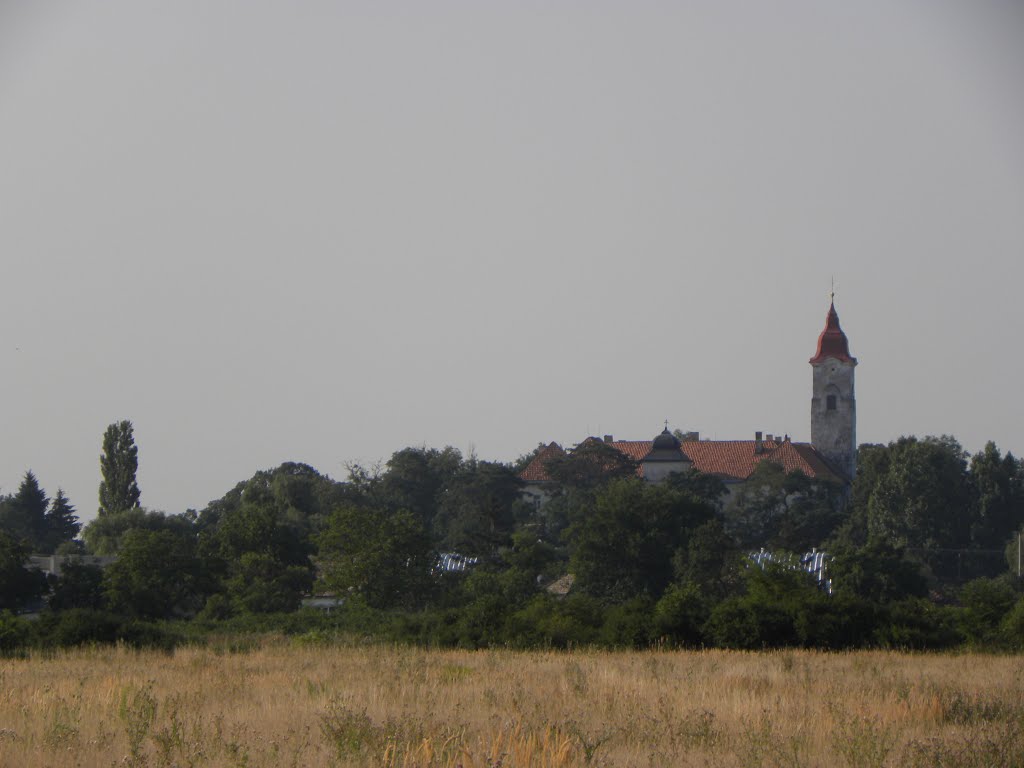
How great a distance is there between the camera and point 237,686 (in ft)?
59.1

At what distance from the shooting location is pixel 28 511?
102 metres

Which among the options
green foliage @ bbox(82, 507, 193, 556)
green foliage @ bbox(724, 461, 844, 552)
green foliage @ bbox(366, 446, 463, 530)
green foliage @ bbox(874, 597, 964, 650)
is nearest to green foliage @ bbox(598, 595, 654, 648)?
green foliage @ bbox(874, 597, 964, 650)

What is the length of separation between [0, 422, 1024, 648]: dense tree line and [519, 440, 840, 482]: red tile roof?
4.44 metres

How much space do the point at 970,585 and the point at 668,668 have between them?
1893 centimetres

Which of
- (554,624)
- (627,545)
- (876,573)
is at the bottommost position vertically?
(554,624)

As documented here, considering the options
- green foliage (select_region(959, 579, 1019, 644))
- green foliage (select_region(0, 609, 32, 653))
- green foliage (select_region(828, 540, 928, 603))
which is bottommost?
green foliage (select_region(0, 609, 32, 653))

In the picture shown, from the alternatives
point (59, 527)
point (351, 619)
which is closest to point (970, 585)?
point (351, 619)

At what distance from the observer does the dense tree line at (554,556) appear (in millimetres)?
32125

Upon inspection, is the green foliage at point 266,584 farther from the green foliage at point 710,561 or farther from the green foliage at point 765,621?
the green foliage at point 765,621

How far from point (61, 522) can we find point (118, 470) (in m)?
13.2

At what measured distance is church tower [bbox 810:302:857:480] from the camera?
434 feet

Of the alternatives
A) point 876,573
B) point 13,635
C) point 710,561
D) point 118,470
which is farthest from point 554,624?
point 118,470

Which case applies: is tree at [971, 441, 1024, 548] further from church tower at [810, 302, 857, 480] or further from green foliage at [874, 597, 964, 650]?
green foliage at [874, 597, 964, 650]

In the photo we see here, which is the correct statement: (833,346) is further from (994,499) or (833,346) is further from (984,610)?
(984,610)
